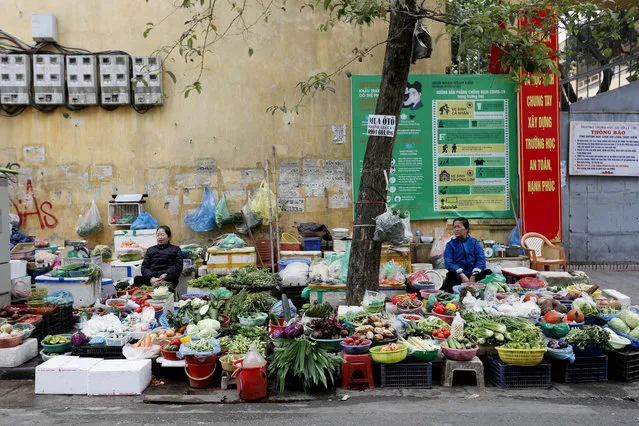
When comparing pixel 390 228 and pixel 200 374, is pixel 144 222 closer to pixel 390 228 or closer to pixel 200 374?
pixel 200 374

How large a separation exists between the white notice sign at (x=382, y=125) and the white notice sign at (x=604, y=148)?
6134 millimetres

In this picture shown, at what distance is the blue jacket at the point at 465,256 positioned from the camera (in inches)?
336

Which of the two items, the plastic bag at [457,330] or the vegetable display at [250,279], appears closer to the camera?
the plastic bag at [457,330]

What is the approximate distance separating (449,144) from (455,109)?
2.37ft

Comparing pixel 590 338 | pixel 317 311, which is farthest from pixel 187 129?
pixel 590 338

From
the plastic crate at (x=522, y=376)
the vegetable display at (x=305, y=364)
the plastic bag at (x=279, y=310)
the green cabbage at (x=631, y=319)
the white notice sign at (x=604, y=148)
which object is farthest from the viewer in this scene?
the white notice sign at (x=604, y=148)

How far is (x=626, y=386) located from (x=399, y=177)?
6.18m

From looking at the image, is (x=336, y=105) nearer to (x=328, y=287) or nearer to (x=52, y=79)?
(x=328, y=287)

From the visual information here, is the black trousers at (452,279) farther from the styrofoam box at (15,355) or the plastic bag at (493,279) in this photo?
the styrofoam box at (15,355)

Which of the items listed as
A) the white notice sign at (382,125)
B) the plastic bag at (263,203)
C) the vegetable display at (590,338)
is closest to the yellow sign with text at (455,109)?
the plastic bag at (263,203)

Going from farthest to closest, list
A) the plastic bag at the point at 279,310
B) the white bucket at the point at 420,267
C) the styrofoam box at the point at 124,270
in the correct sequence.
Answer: the white bucket at the point at 420,267
the styrofoam box at the point at 124,270
the plastic bag at the point at 279,310

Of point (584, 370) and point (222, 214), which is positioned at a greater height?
point (222, 214)

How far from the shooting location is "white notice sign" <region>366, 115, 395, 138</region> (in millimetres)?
7340

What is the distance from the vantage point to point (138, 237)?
1067 centimetres
